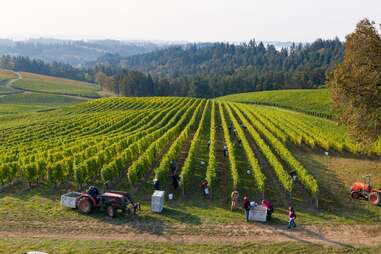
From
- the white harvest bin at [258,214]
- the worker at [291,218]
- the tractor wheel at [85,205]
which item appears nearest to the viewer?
the worker at [291,218]

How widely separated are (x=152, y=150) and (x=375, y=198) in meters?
17.1

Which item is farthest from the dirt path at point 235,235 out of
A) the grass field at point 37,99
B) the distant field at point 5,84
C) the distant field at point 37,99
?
the distant field at point 5,84

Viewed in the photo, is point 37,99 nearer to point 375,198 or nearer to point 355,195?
point 355,195

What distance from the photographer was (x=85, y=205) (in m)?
22.8

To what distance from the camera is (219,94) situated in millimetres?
147250

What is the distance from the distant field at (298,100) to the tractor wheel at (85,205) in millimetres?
64055

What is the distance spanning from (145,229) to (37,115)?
58827mm

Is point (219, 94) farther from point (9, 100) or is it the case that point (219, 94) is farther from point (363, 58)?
point (363, 58)

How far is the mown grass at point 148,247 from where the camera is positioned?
1875 centimetres

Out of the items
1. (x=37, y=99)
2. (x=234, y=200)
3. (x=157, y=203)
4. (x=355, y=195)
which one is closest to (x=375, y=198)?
(x=355, y=195)

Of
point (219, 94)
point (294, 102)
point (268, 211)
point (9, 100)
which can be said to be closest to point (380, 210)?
point (268, 211)

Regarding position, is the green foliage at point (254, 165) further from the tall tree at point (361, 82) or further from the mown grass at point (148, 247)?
the tall tree at point (361, 82)

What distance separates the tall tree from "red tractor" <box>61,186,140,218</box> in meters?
17.4

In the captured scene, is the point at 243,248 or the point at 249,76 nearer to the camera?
the point at 243,248
